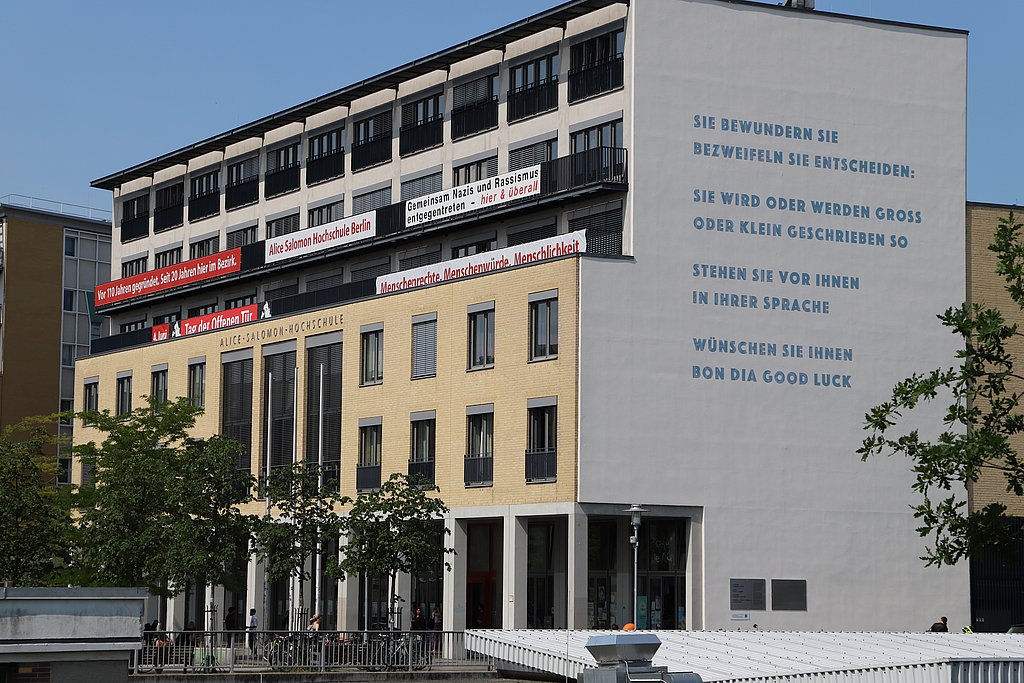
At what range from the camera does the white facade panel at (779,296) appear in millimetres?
60031

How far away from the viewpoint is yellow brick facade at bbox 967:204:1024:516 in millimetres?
65625

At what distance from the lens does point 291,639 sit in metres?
49.4

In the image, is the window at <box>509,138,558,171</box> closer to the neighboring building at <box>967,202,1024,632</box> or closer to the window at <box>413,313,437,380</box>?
the window at <box>413,313,437,380</box>

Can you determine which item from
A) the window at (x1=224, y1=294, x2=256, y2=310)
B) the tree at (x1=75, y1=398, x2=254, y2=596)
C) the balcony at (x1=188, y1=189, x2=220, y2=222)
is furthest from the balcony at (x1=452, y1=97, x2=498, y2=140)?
the balcony at (x1=188, y1=189, x2=220, y2=222)

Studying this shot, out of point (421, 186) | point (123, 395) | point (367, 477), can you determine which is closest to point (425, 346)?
point (367, 477)

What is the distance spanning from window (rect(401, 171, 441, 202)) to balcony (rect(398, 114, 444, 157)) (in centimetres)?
120

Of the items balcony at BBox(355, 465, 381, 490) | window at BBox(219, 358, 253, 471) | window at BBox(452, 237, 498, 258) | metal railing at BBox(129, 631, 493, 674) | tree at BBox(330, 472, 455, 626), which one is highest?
window at BBox(452, 237, 498, 258)

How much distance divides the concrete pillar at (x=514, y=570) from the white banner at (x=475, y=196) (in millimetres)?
12249

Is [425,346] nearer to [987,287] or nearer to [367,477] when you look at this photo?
[367,477]

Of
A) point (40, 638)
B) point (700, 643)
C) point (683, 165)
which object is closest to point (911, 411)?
point (683, 165)

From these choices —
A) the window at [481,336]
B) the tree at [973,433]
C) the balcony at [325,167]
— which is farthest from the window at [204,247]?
the tree at [973,433]

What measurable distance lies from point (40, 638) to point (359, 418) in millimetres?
38983

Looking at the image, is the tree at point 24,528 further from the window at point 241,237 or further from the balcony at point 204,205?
the balcony at point 204,205

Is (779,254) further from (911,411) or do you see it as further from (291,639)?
(291,639)
